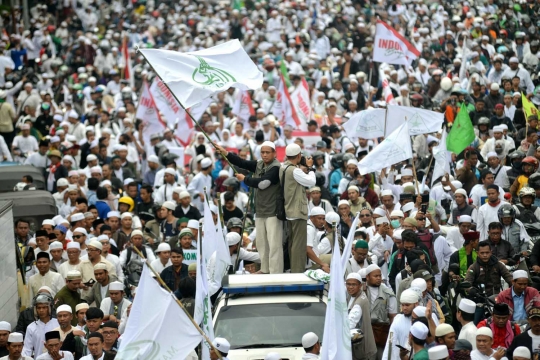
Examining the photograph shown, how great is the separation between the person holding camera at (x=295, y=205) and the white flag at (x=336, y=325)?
2449mm

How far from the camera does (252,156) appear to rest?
909 inches

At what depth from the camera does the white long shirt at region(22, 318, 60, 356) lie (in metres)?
14.7

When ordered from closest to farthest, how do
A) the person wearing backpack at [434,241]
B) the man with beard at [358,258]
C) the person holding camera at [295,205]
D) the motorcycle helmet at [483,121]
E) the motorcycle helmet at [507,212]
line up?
the person holding camera at [295,205]
the man with beard at [358,258]
the person wearing backpack at [434,241]
the motorcycle helmet at [507,212]
the motorcycle helmet at [483,121]

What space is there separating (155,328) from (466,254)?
5.83 m

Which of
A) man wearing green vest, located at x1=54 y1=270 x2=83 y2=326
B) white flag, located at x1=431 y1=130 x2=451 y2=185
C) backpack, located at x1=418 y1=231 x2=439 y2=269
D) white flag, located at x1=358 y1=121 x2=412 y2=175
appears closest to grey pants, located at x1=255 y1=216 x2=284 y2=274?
backpack, located at x1=418 y1=231 x2=439 y2=269

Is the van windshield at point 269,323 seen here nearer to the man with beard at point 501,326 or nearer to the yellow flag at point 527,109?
the man with beard at point 501,326

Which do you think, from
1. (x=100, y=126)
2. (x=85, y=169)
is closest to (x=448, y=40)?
(x=100, y=126)

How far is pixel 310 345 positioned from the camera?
38.3ft

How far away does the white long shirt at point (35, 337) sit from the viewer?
1470 centimetres

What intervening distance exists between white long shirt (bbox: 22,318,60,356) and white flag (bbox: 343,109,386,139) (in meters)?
8.61

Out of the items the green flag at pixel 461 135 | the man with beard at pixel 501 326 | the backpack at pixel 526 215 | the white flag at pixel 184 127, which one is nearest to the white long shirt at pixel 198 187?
the white flag at pixel 184 127

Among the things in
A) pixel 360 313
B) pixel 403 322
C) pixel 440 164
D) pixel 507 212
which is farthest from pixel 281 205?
pixel 440 164

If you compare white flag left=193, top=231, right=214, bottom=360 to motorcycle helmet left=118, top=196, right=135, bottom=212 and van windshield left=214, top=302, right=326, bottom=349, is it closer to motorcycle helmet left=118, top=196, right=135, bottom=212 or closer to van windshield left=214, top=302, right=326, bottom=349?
van windshield left=214, top=302, right=326, bottom=349

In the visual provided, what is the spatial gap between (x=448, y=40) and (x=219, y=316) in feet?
76.9
